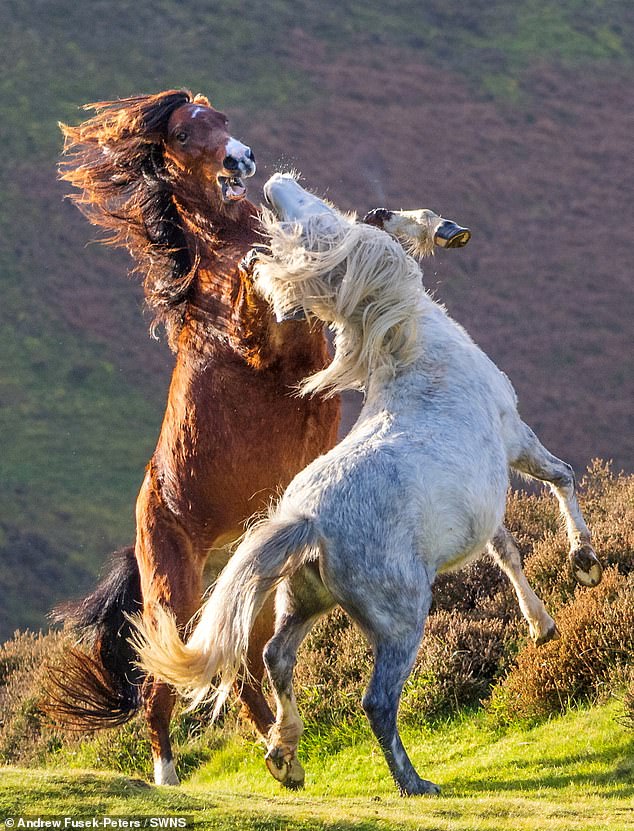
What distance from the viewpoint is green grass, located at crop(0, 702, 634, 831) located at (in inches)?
167

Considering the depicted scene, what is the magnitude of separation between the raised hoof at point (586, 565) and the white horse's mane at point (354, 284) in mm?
1374

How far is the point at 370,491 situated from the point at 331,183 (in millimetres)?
16624

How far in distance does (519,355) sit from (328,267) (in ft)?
45.6

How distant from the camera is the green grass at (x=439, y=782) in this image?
423 centimetres

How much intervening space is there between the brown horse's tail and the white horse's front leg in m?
2.31

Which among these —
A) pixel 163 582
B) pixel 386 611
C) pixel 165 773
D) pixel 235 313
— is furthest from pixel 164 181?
pixel 165 773

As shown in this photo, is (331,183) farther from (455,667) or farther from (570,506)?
(570,506)

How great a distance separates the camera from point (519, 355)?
61.2 ft

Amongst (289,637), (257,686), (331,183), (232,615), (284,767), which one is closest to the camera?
(232,615)

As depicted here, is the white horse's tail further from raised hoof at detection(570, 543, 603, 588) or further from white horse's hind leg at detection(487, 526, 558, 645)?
raised hoof at detection(570, 543, 603, 588)

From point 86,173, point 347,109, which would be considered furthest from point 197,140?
point 347,109

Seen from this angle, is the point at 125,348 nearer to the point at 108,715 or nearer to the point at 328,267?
the point at 108,715

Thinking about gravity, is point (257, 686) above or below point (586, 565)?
below

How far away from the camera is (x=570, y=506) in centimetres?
589
